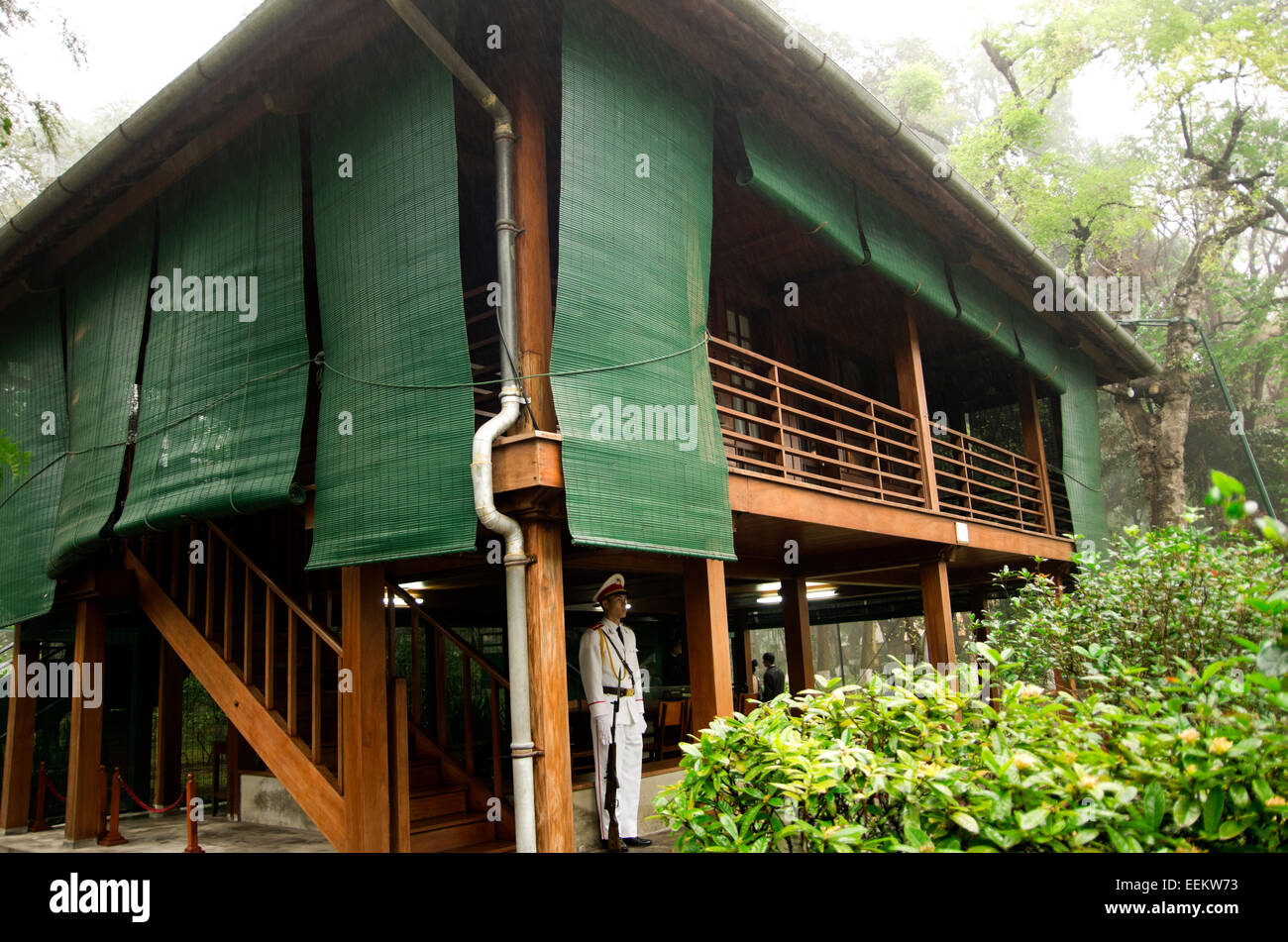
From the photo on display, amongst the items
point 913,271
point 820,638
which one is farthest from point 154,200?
point 820,638

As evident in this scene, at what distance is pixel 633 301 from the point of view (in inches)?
223

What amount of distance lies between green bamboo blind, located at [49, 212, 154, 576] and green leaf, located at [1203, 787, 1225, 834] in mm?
7822

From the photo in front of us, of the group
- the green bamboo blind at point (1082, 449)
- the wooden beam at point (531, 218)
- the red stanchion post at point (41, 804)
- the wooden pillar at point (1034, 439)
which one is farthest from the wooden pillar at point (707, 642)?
the green bamboo blind at point (1082, 449)

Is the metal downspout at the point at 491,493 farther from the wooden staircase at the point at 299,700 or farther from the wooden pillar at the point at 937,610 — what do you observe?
the wooden pillar at the point at 937,610

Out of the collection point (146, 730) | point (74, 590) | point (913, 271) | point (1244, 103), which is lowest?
point (146, 730)

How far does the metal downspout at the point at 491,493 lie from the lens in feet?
16.5

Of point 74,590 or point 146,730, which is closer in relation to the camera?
point 74,590

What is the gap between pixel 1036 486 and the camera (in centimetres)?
1294

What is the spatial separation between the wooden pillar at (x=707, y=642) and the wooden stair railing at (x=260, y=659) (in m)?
2.55

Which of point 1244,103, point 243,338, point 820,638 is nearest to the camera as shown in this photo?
point 243,338

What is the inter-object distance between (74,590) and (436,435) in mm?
5237

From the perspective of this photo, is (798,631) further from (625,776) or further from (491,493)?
(491,493)

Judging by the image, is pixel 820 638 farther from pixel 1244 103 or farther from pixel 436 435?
pixel 436 435

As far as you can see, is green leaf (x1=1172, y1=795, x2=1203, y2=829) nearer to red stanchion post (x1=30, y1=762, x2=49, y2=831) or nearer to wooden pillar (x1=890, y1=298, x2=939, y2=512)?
wooden pillar (x1=890, y1=298, x2=939, y2=512)
